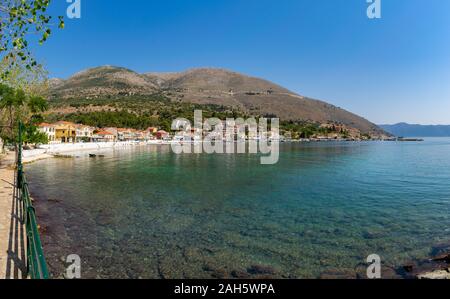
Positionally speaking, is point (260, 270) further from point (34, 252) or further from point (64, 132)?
point (64, 132)

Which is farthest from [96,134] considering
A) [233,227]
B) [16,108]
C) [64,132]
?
[233,227]

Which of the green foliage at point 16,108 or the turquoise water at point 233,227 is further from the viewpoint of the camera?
the green foliage at point 16,108

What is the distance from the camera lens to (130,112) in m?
176

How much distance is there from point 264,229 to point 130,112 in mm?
172001

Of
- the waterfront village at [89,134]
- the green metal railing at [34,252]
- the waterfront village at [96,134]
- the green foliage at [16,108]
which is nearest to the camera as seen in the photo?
the green metal railing at [34,252]

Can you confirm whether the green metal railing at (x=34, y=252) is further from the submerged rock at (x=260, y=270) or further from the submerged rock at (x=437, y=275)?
the submerged rock at (x=437, y=275)

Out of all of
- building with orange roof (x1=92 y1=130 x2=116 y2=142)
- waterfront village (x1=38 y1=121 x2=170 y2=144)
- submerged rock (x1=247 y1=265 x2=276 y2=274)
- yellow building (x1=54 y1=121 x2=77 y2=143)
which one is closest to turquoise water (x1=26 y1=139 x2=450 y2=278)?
submerged rock (x1=247 y1=265 x2=276 y2=274)

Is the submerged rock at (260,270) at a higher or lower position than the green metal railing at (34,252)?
lower

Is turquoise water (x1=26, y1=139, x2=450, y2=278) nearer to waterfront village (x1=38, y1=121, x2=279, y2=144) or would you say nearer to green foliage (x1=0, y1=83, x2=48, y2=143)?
green foliage (x1=0, y1=83, x2=48, y2=143)

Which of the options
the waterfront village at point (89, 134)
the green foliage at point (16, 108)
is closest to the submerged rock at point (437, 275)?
A: the green foliage at point (16, 108)

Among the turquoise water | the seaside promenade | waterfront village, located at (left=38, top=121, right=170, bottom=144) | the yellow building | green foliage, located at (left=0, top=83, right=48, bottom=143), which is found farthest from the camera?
the yellow building

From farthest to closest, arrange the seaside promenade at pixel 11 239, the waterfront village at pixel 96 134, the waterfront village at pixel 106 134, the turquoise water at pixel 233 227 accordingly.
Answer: the waterfront village at pixel 106 134
the waterfront village at pixel 96 134
the turquoise water at pixel 233 227
the seaside promenade at pixel 11 239
